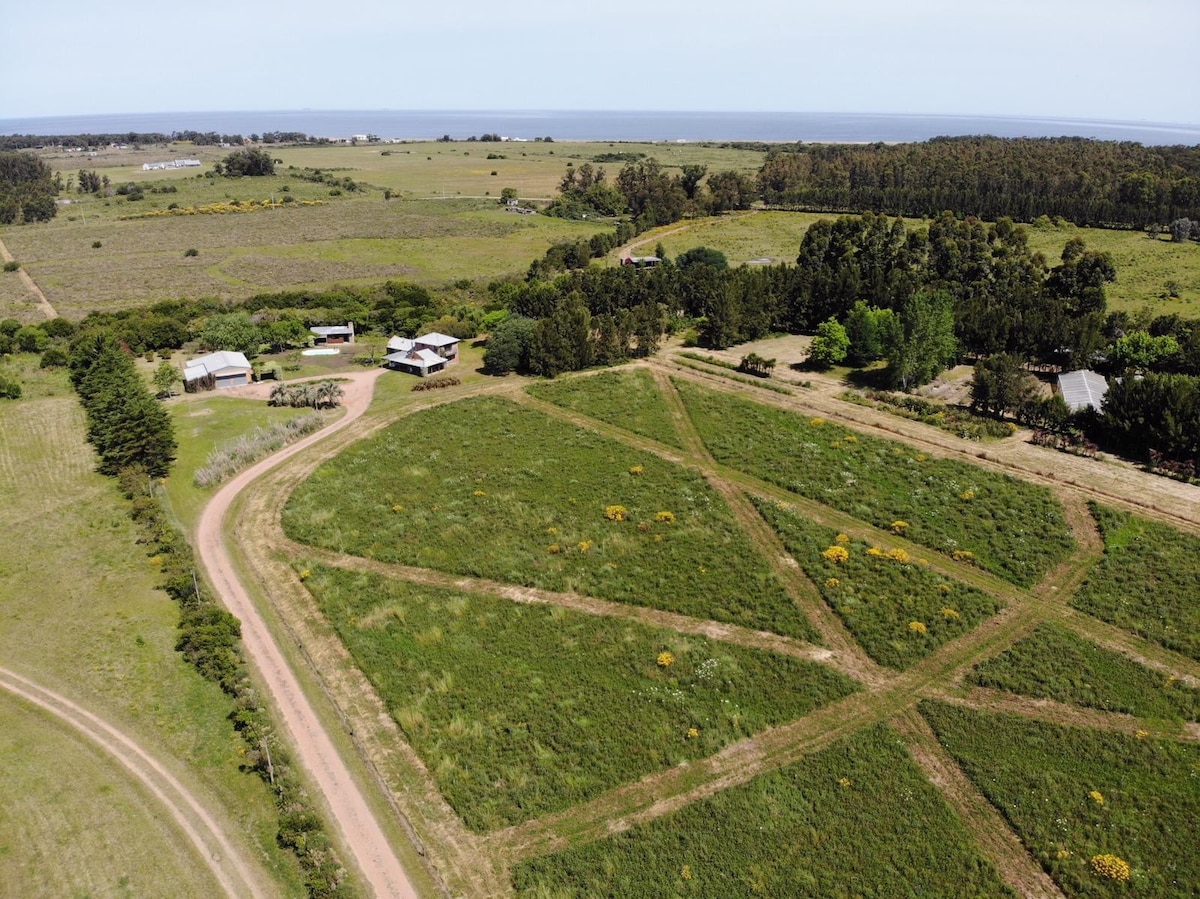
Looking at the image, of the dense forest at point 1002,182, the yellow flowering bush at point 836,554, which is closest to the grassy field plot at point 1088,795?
the yellow flowering bush at point 836,554

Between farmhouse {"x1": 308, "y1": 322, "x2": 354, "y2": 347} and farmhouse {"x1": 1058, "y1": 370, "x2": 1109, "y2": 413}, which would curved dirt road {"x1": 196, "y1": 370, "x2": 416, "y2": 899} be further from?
farmhouse {"x1": 1058, "y1": 370, "x2": 1109, "y2": 413}

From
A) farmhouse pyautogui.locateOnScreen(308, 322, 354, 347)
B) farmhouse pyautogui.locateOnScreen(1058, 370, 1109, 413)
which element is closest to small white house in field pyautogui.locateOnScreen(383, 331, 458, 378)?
farmhouse pyautogui.locateOnScreen(308, 322, 354, 347)

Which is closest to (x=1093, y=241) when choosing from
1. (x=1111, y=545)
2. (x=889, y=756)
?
(x=1111, y=545)

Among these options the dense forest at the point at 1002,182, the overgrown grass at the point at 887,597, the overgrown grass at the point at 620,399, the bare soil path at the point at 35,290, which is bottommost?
the overgrown grass at the point at 887,597

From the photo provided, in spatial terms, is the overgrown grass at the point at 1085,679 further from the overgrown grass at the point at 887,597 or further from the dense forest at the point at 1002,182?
the dense forest at the point at 1002,182

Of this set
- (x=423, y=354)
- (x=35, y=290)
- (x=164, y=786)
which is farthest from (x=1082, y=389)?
(x=35, y=290)

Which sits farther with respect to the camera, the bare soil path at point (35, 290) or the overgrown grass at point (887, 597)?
the bare soil path at point (35, 290)

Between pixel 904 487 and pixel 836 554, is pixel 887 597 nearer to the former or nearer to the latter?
pixel 836 554
